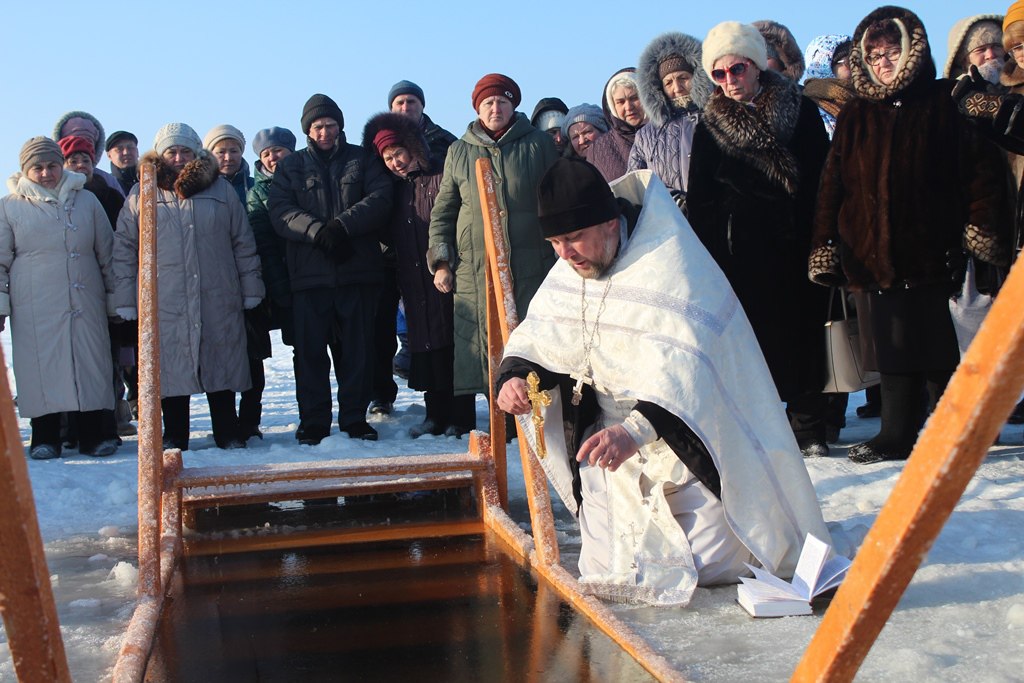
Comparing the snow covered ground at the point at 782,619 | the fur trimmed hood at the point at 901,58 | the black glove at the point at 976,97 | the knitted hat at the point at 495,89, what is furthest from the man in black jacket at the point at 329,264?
the black glove at the point at 976,97

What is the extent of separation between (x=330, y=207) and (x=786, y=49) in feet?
10.2

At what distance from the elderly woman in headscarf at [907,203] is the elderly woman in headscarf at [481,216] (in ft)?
6.83

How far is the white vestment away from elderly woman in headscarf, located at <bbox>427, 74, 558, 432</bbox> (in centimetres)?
292

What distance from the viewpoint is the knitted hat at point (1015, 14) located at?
548 cm

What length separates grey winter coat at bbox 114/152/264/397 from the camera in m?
7.51

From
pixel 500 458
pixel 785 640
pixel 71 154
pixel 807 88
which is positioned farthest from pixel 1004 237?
pixel 71 154

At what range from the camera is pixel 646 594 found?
3.93 meters

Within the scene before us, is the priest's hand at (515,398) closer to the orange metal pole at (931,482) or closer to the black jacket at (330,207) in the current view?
the orange metal pole at (931,482)

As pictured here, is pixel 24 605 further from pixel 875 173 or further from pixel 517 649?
pixel 875 173

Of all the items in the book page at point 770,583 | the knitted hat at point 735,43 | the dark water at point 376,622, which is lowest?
the dark water at point 376,622

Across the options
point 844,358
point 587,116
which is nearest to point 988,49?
point 844,358

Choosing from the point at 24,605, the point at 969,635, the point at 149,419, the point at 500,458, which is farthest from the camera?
the point at 500,458

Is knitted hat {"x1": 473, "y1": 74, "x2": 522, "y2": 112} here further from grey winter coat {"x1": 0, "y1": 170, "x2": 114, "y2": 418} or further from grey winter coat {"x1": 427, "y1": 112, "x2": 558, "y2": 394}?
grey winter coat {"x1": 0, "y1": 170, "x2": 114, "y2": 418}

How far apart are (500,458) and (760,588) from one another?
2.01m
